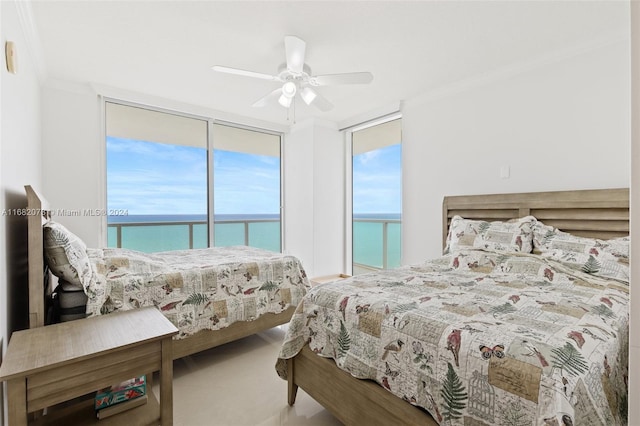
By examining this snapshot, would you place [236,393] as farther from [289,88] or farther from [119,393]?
[289,88]

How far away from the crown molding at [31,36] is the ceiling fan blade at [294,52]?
5.52 feet

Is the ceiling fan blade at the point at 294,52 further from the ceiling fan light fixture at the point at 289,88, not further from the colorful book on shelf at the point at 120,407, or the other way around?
the colorful book on shelf at the point at 120,407

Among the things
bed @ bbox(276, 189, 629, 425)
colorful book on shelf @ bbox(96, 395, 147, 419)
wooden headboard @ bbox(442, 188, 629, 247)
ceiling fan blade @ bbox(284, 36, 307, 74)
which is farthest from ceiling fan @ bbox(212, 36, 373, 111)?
colorful book on shelf @ bbox(96, 395, 147, 419)

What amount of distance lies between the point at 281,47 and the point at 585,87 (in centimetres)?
254

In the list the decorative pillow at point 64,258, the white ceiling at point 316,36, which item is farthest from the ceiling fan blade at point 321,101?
the decorative pillow at point 64,258

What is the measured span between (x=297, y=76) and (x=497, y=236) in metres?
2.13

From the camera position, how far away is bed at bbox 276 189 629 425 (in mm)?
996

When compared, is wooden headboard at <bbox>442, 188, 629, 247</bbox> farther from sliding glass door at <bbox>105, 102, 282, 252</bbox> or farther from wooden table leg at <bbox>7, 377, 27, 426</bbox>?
wooden table leg at <bbox>7, 377, 27, 426</bbox>

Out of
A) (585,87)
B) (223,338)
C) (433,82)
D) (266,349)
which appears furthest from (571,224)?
(223,338)

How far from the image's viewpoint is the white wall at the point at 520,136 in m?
2.44

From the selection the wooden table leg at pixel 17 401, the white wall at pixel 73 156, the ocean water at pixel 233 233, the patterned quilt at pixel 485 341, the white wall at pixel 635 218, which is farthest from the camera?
the ocean water at pixel 233 233

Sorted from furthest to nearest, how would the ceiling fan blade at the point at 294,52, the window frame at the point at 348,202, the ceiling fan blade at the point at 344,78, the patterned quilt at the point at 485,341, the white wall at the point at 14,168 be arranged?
the window frame at the point at 348,202 < the ceiling fan blade at the point at 344,78 < the ceiling fan blade at the point at 294,52 < the white wall at the point at 14,168 < the patterned quilt at the point at 485,341

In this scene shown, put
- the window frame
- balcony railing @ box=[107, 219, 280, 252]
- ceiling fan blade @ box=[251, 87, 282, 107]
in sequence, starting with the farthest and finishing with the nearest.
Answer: the window frame → balcony railing @ box=[107, 219, 280, 252] → ceiling fan blade @ box=[251, 87, 282, 107]

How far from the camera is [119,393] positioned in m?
1.53
